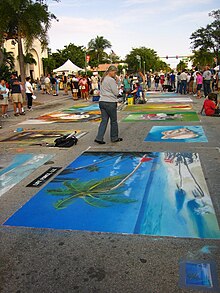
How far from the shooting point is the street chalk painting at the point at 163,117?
10.4 meters

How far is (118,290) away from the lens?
236cm

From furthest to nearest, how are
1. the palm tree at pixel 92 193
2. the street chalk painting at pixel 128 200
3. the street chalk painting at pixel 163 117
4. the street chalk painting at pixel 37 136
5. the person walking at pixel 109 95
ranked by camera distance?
the street chalk painting at pixel 163 117
the street chalk painting at pixel 37 136
the person walking at pixel 109 95
the palm tree at pixel 92 193
the street chalk painting at pixel 128 200

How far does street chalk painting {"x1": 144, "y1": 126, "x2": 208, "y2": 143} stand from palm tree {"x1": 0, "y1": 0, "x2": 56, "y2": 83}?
1103 cm

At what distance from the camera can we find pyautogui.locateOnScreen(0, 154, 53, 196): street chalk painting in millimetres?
4918

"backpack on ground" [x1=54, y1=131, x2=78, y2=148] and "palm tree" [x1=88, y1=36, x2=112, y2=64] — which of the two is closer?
"backpack on ground" [x1=54, y1=131, x2=78, y2=148]

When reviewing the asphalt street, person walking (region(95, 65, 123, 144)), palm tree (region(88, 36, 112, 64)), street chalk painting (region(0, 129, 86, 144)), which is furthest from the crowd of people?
palm tree (region(88, 36, 112, 64))

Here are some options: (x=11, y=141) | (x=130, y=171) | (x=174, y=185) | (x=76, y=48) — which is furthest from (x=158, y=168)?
(x=76, y=48)

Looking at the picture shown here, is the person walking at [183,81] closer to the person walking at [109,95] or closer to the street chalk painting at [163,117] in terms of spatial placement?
the street chalk painting at [163,117]

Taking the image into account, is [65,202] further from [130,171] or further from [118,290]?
[118,290]

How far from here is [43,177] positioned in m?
5.06

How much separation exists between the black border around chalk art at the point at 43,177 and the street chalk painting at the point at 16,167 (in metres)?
0.28

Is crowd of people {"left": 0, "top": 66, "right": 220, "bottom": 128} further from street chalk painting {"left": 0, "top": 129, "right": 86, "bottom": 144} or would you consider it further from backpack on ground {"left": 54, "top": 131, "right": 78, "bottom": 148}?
backpack on ground {"left": 54, "top": 131, "right": 78, "bottom": 148}

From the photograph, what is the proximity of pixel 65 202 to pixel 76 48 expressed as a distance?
60.1m

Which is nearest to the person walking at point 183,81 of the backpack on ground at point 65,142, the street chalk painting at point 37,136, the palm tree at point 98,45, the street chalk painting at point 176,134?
the street chalk painting at point 176,134
